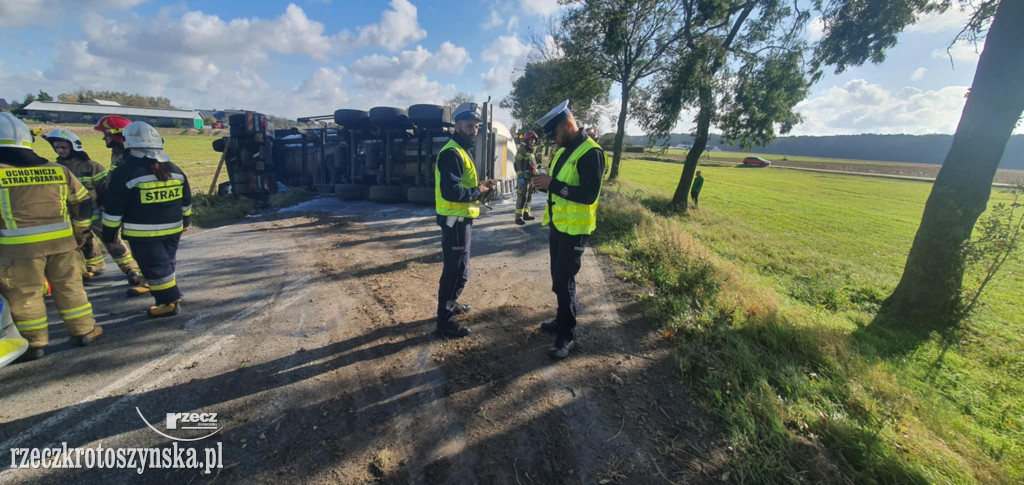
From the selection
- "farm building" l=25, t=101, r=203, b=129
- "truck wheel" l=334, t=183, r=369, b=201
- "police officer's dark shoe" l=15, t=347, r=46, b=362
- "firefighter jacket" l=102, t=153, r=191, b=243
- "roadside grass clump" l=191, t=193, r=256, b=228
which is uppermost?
"farm building" l=25, t=101, r=203, b=129

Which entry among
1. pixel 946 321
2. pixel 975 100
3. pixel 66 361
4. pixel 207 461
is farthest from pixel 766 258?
pixel 66 361

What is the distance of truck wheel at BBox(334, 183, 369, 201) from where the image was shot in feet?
34.8

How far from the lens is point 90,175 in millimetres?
4750

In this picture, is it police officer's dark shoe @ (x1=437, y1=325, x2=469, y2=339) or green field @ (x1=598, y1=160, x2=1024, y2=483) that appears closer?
green field @ (x1=598, y1=160, x2=1024, y2=483)

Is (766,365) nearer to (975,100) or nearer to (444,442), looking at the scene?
(444,442)

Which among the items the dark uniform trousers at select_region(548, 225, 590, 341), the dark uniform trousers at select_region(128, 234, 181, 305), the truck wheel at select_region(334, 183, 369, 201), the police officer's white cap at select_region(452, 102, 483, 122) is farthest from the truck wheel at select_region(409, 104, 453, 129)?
the dark uniform trousers at select_region(548, 225, 590, 341)

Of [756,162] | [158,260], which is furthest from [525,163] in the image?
[756,162]

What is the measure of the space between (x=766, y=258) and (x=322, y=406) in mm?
9376

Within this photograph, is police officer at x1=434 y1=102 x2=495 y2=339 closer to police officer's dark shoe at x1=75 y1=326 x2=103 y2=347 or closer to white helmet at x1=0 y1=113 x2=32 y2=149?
police officer's dark shoe at x1=75 y1=326 x2=103 y2=347

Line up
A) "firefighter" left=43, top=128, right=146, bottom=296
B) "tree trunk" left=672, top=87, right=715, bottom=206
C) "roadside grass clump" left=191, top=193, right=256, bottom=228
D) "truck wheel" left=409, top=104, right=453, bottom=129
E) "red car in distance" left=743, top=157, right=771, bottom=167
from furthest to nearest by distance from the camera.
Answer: "red car in distance" left=743, top=157, right=771, bottom=167, "tree trunk" left=672, top=87, right=715, bottom=206, "truck wheel" left=409, top=104, right=453, bottom=129, "roadside grass clump" left=191, top=193, right=256, bottom=228, "firefighter" left=43, top=128, right=146, bottom=296

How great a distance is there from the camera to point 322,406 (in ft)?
8.40

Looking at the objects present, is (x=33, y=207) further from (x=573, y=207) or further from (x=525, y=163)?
(x=525, y=163)

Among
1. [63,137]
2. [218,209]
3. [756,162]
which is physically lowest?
[218,209]

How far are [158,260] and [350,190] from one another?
24.1 ft
